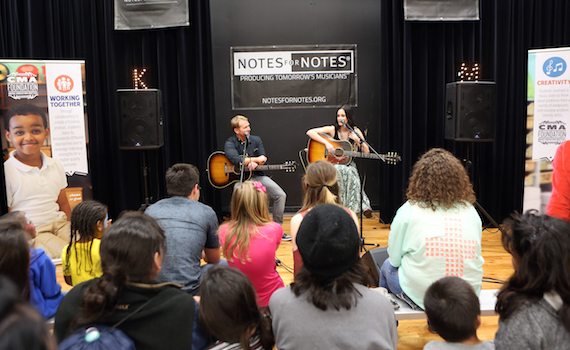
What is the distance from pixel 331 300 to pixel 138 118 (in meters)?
3.44

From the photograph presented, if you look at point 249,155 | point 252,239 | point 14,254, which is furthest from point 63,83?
point 14,254

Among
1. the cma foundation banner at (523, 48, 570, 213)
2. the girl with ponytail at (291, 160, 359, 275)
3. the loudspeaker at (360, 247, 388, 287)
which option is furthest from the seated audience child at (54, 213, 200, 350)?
the cma foundation banner at (523, 48, 570, 213)

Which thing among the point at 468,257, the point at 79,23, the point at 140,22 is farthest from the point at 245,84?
the point at 468,257

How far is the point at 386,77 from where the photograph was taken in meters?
5.05

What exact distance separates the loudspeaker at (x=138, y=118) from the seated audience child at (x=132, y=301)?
306 cm

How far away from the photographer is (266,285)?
2.37 metres

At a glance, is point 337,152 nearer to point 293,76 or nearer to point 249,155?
point 249,155

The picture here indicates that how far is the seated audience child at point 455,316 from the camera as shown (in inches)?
59.4

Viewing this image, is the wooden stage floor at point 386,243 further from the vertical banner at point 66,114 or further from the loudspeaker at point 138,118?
the loudspeaker at point 138,118

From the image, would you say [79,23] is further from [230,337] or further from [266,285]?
[230,337]

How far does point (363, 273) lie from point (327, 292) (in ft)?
0.49

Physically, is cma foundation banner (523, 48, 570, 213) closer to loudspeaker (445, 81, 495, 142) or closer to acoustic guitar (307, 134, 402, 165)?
loudspeaker (445, 81, 495, 142)

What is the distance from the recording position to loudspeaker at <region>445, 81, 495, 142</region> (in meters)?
4.30

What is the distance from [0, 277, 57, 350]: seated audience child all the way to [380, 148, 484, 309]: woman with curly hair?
1823mm
